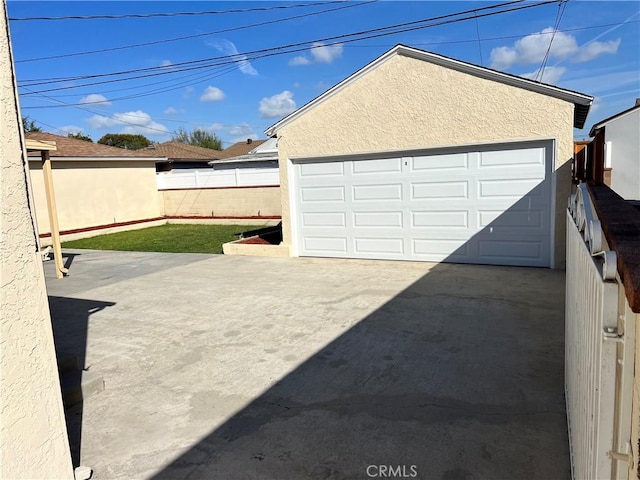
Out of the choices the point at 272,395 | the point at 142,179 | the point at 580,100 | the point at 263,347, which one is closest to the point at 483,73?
the point at 580,100

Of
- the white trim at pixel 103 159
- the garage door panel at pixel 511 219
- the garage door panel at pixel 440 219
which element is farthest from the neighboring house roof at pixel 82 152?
the garage door panel at pixel 511 219

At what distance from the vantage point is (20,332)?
8.08 feet

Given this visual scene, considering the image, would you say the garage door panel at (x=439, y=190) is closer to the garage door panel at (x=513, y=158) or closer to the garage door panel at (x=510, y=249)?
the garage door panel at (x=513, y=158)

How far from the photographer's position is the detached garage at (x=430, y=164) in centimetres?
820

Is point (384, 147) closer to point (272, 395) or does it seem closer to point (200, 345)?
point (200, 345)

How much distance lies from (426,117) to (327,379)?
640cm

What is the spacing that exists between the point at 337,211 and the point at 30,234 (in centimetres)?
808

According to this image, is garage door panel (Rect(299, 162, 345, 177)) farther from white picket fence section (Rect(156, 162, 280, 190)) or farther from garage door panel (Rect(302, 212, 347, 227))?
white picket fence section (Rect(156, 162, 280, 190))

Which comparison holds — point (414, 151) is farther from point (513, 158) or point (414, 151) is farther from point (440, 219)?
point (513, 158)

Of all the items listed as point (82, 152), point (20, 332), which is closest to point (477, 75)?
point (20, 332)

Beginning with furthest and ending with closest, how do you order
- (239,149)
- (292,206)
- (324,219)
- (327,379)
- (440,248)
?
(239,149) < (292,206) < (324,219) < (440,248) < (327,379)

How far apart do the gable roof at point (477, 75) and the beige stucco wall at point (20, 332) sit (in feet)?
25.3

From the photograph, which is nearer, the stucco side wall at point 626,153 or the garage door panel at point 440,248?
the garage door panel at point 440,248

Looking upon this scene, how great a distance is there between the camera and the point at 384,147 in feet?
31.1
